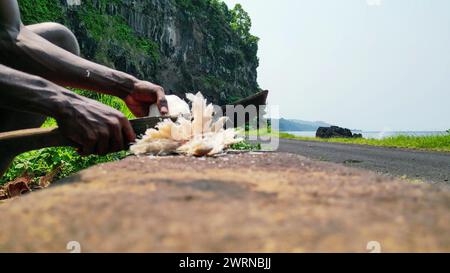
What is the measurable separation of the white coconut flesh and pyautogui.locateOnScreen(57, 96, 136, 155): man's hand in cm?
11

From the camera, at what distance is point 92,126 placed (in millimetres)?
1574

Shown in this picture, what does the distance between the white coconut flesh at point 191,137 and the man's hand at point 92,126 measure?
0.11 m

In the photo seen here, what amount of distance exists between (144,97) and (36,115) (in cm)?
76

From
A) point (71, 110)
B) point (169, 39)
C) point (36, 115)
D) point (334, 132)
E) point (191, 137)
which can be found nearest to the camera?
point (71, 110)

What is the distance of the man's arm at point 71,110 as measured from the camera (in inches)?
62.0

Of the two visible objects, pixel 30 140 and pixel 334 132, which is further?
pixel 334 132

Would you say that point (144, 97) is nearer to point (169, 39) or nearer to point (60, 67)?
point (60, 67)

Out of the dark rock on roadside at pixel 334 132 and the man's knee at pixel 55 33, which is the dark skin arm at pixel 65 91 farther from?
the dark rock on roadside at pixel 334 132

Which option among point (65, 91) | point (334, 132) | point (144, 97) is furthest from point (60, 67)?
point (334, 132)

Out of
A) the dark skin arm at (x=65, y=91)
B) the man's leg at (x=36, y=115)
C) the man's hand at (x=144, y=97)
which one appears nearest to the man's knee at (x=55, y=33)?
the man's leg at (x=36, y=115)

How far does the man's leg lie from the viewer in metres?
2.56

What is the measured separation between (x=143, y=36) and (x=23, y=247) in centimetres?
4341

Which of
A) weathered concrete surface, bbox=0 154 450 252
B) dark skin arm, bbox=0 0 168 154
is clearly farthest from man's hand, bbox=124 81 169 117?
weathered concrete surface, bbox=0 154 450 252

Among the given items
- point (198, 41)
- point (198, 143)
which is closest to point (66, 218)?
point (198, 143)
